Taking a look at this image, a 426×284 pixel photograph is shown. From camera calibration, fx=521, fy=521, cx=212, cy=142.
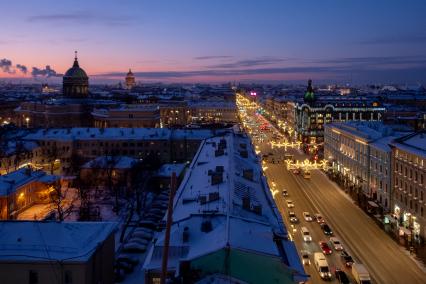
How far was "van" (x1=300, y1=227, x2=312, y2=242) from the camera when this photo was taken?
80.0 feet

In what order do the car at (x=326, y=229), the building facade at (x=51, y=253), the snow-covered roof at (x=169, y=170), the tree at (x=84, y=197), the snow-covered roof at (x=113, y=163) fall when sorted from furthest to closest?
the snow-covered roof at (x=113, y=163) < the snow-covered roof at (x=169, y=170) < the tree at (x=84, y=197) < the car at (x=326, y=229) < the building facade at (x=51, y=253)

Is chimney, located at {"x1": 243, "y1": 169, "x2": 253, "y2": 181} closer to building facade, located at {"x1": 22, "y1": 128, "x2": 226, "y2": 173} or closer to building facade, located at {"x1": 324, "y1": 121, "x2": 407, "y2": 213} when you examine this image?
building facade, located at {"x1": 324, "y1": 121, "x2": 407, "y2": 213}

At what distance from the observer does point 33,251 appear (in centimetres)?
1557

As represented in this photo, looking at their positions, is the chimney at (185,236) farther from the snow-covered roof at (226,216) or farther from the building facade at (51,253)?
the building facade at (51,253)

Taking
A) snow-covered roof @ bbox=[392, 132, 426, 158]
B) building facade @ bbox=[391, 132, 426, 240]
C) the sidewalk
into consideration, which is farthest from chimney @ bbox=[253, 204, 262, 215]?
snow-covered roof @ bbox=[392, 132, 426, 158]

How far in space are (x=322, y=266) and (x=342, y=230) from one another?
6424 millimetres

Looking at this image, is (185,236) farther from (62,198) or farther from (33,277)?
(62,198)

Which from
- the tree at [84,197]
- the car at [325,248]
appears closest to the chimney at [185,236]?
the car at [325,248]

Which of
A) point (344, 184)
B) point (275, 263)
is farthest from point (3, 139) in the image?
point (275, 263)

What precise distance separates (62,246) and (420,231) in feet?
57.7

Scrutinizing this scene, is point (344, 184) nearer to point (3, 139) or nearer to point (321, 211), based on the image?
point (321, 211)

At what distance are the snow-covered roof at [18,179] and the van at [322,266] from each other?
17207 mm

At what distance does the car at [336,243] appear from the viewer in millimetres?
23217

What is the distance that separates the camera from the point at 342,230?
26.2 metres
